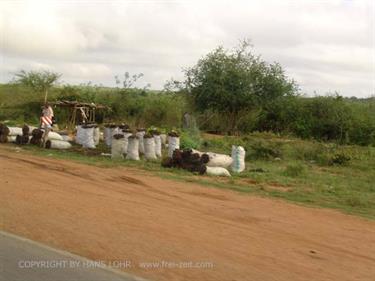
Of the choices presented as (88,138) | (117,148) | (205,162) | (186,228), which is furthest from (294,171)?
(186,228)

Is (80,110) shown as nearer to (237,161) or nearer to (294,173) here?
(237,161)

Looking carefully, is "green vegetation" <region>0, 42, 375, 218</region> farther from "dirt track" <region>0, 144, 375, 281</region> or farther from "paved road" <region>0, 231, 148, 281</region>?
"paved road" <region>0, 231, 148, 281</region>

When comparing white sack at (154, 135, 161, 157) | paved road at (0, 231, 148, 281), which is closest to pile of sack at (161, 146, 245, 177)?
white sack at (154, 135, 161, 157)

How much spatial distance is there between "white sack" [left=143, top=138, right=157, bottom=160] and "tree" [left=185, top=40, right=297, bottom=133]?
15.3m

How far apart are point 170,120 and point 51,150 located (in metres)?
15.3

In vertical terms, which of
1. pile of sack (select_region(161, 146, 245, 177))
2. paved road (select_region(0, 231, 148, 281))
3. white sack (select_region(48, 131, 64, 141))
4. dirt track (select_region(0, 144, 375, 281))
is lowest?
paved road (select_region(0, 231, 148, 281))

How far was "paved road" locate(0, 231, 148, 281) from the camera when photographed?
5828 millimetres

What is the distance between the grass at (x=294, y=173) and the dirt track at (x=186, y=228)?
141cm

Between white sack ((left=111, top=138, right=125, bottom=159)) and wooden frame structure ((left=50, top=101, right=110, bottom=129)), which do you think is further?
wooden frame structure ((left=50, top=101, right=110, bottom=129))

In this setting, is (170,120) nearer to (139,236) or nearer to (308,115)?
(308,115)

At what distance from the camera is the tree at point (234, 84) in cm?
3394

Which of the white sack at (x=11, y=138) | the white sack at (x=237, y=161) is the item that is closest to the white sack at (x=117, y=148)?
the white sack at (x=237, y=161)

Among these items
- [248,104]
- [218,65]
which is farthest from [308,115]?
[218,65]

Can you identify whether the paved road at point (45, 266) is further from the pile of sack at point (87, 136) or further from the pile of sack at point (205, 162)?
the pile of sack at point (87, 136)
